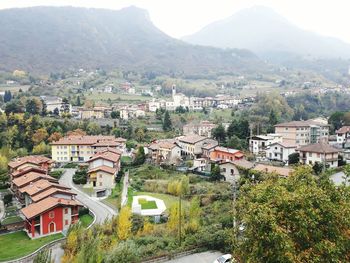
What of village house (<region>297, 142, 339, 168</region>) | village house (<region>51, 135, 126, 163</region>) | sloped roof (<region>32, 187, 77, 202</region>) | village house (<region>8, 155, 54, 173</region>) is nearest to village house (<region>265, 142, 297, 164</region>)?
village house (<region>297, 142, 339, 168</region>)

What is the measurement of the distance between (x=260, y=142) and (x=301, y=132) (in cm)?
619

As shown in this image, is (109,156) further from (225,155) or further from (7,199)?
(225,155)

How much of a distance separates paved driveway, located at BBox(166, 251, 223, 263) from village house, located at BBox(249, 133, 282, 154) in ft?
77.8

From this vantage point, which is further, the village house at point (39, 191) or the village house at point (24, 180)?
the village house at point (24, 180)

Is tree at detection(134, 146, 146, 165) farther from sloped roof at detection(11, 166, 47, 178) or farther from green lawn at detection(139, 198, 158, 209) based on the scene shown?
green lawn at detection(139, 198, 158, 209)

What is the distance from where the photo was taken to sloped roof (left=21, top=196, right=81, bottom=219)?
25.3 m

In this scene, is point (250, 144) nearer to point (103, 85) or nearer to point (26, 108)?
point (26, 108)

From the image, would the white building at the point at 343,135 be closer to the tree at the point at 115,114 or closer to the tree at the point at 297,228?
the tree at the point at 115,114

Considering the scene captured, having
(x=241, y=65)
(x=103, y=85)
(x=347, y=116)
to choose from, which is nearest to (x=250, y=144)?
(x=347, y=116)

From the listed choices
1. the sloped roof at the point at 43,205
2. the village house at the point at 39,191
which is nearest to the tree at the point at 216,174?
the village house at the point at 39,191

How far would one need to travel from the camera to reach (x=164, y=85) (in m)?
115

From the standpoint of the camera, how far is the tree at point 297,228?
9.96 m

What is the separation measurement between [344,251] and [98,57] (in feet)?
572

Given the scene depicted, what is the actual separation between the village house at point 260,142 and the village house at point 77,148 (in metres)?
14.1
